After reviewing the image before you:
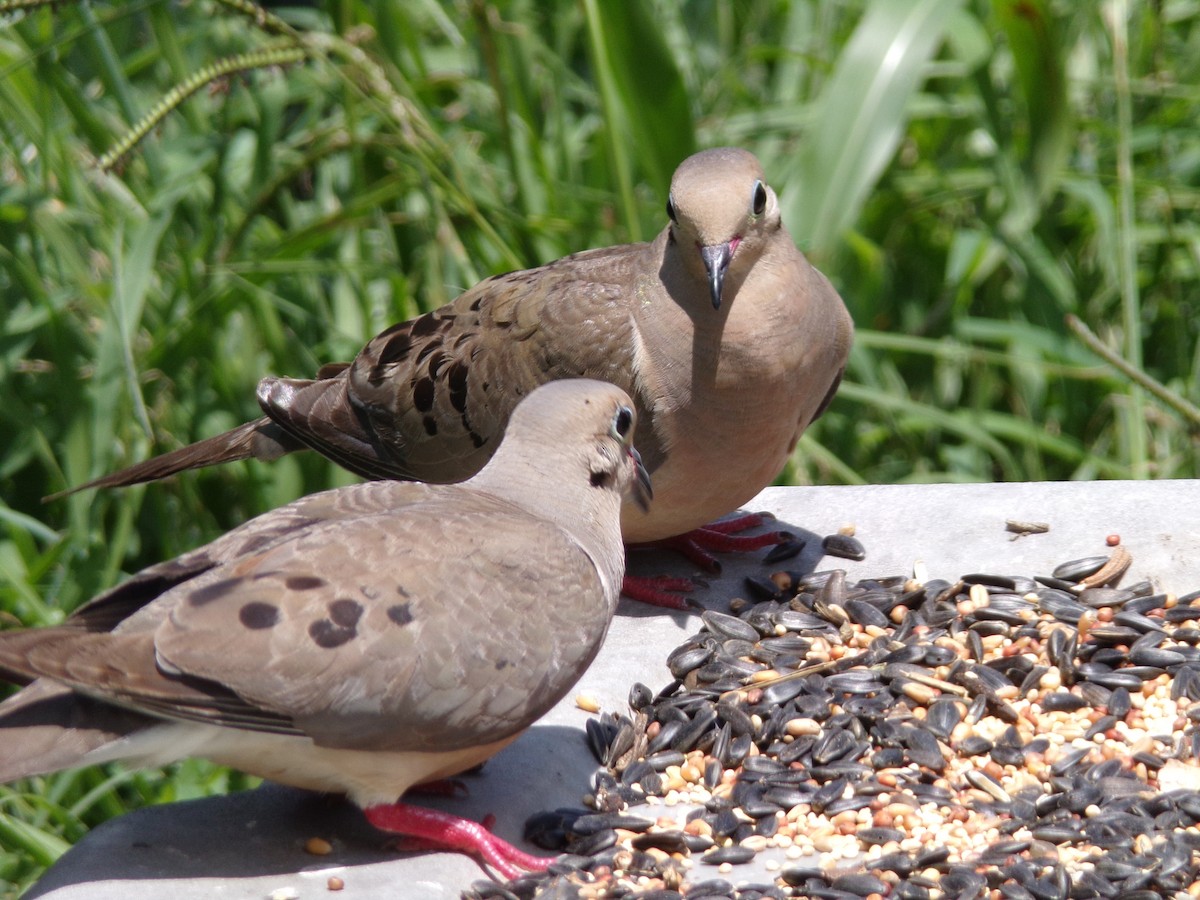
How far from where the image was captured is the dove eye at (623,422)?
316 cm

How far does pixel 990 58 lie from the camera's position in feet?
17.0

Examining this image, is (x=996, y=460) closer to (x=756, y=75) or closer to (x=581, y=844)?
(x=756, y=75)

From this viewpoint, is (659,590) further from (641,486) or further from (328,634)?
(328,634)

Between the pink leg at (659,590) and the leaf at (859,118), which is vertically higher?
the leaf at (859,118)

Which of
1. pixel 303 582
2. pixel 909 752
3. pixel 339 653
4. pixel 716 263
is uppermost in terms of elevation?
pixel 716 263

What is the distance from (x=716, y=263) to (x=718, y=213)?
0.13 metres

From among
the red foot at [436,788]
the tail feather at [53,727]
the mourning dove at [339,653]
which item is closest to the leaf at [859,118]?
the mourning dove at [339,653]

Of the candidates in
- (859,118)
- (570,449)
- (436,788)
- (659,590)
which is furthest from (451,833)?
(859,118)

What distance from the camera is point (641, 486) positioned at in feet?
10.8

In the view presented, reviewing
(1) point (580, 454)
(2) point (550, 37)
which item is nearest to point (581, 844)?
(1) point (580, 454)

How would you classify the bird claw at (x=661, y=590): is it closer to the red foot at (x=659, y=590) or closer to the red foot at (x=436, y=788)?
the red foot at (x=659, y=590)

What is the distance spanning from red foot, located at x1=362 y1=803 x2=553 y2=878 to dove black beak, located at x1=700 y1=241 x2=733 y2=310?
1266mm

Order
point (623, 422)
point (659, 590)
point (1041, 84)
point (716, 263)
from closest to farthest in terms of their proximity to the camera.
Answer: point (623, 422)
point (716, 263)
point (659, 590)
point (1041, 84)

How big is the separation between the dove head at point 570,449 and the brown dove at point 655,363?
14.4 inches
